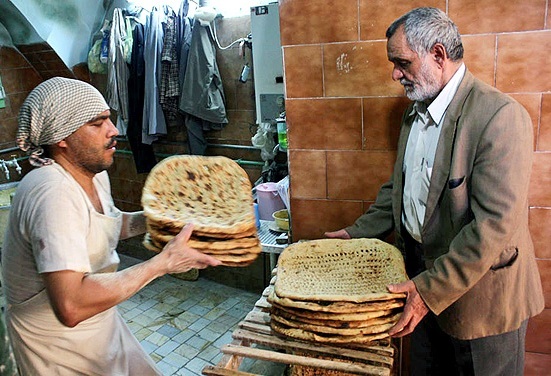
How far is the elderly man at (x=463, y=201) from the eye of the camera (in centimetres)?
144

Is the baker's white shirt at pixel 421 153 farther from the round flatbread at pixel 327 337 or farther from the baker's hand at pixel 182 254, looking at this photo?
the baker's hand at pixel 182 254

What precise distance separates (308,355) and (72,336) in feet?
2.55

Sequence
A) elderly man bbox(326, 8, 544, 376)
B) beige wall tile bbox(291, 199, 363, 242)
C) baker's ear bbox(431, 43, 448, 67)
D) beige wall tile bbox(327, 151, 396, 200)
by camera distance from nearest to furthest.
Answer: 1. elderly man bbox(326, 8, 544, 376)
2. baker's ear bbox(431, 43, 448, 67)
3. beige wall tile bbox(327, 151, 396, 200)
4. beige wall tile bbox(291, 199, 363, 242)

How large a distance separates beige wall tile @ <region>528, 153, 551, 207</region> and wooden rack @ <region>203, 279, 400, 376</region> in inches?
38.1

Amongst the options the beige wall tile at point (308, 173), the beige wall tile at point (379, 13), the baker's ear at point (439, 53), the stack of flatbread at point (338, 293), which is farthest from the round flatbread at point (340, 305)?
the beige wall tile at point (379, 13)

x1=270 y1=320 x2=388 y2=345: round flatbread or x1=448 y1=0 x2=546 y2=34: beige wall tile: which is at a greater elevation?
x1=448 y1=0 x2=546 y2=34: beige wall tile

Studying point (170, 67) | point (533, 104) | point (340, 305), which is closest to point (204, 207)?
point (340, 305)

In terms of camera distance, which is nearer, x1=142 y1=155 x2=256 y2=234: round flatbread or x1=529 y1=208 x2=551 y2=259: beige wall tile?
x1=142 y1=155 x2=256 y2=234: round flatbread

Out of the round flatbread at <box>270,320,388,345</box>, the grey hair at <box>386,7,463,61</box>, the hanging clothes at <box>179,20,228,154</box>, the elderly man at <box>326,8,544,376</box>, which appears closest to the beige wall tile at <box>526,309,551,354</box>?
the elderly man at <box>326,8,544,376</box>

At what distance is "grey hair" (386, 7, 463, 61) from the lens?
1525 millimetres

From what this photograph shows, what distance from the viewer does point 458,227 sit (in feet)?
5.19

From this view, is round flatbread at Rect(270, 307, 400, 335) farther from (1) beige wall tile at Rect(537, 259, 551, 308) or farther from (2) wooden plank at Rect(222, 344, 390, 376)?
(1) beige wall tile at Rect(537, 259, 551, 308)

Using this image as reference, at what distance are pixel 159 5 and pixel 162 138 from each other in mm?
1194

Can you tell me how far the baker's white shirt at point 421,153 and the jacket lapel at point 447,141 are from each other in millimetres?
36
